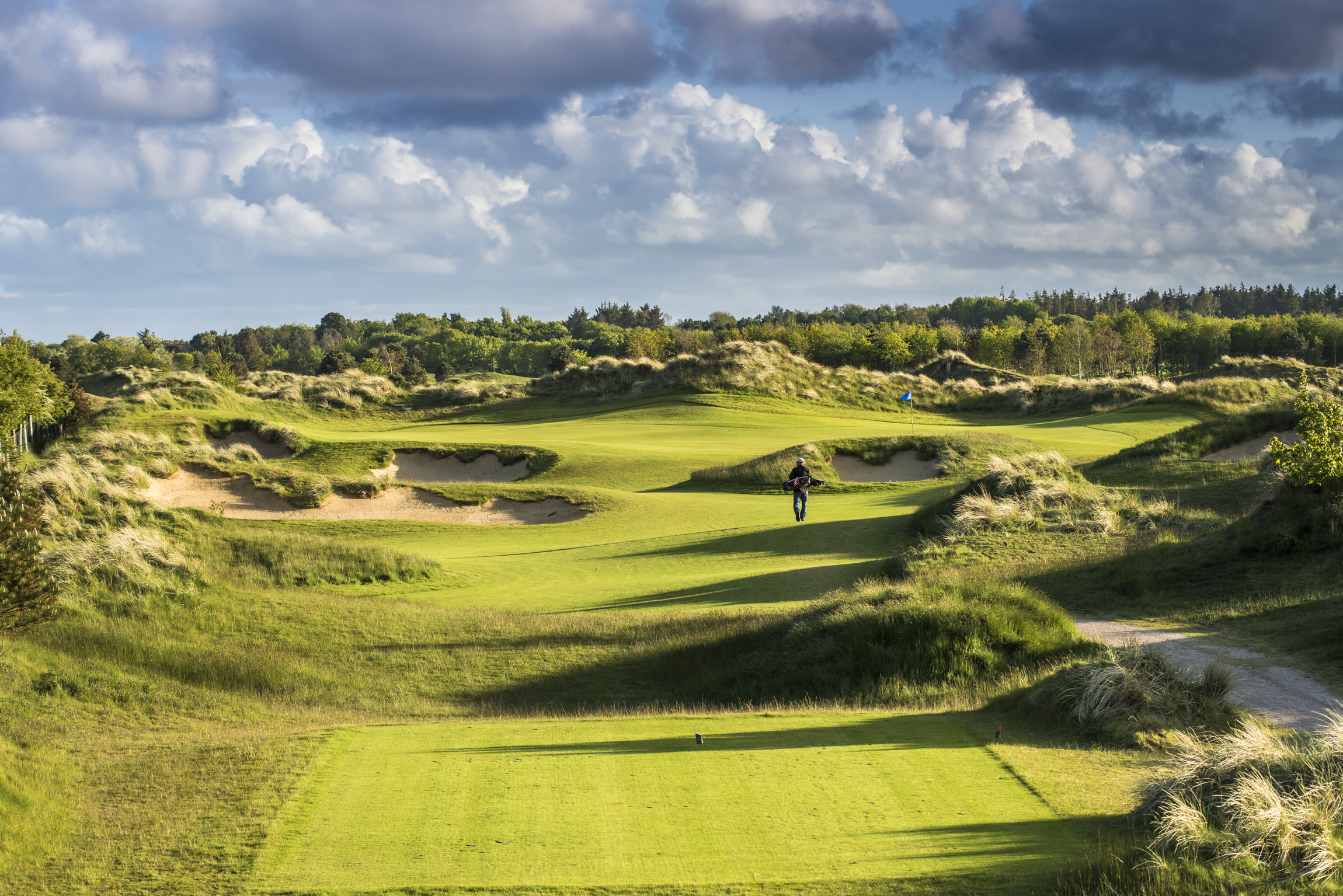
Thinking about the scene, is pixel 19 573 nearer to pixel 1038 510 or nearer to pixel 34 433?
pixel 1038 510

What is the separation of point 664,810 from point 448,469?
31560 millimetres

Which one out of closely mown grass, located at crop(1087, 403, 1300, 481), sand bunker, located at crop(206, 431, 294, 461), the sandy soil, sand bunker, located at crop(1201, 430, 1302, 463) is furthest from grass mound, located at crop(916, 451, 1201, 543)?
sand bunker, located at crop(206, 431, 294, 461)

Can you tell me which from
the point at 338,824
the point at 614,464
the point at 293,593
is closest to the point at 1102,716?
the point at 338,824

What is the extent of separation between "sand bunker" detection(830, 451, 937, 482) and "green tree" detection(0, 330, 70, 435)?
1339 inches

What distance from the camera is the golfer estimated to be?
886 inches

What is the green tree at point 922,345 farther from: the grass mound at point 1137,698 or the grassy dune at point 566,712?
the grass mound at point 1137,698

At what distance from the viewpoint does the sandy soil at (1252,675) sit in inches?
358

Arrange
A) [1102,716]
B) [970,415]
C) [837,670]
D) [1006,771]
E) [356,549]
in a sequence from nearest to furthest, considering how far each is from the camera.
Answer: [1006,771] < [1102,716] < [837,670] < [356,549] < [970,415]

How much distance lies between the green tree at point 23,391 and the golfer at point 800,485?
1365 inches

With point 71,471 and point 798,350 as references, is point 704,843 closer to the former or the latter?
point 71,471

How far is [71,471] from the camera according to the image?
2064 centimetres

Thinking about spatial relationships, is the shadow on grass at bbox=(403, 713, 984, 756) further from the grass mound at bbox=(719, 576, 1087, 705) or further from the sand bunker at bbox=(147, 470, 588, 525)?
the sand bunker at bbox=(147, 470, 588, 525)

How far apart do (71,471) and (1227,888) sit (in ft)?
72.2

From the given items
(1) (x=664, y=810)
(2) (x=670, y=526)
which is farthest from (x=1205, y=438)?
(1) (x=664, y=810)
